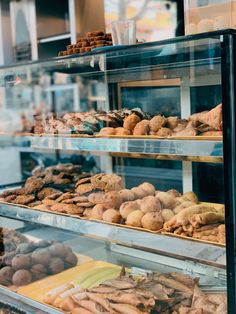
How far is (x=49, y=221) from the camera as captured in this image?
1.67m

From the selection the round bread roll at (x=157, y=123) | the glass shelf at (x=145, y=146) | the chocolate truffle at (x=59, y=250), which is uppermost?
the round bread roll at (x=157, y=123)

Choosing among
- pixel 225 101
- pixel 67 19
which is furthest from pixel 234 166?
pixel 67 19

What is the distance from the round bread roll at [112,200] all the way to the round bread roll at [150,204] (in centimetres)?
9

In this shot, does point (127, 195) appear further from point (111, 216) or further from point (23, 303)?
point (23, 303)

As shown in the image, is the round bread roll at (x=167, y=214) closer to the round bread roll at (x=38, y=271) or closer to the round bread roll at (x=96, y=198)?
the round bread roll at (x=96, y=198)

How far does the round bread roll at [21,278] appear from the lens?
6.00 ft

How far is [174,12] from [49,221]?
349 centimetres

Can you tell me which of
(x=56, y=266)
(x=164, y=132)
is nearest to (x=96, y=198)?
(x=164, y=132)

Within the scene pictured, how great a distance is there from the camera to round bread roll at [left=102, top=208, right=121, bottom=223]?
4.94ft

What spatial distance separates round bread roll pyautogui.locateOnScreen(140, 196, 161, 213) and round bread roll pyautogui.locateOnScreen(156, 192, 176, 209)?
0.02m

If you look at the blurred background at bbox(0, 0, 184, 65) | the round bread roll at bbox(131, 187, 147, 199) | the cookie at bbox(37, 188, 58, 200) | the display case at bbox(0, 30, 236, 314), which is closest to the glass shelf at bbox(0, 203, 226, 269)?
the display case at bbox(0, 30, 236, 314)

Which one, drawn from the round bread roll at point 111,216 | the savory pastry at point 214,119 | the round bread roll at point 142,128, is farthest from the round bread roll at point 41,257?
the savory pastry at point 214,119

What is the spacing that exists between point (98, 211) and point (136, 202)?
0.14 metres

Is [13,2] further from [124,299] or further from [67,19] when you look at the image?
[124,299]
